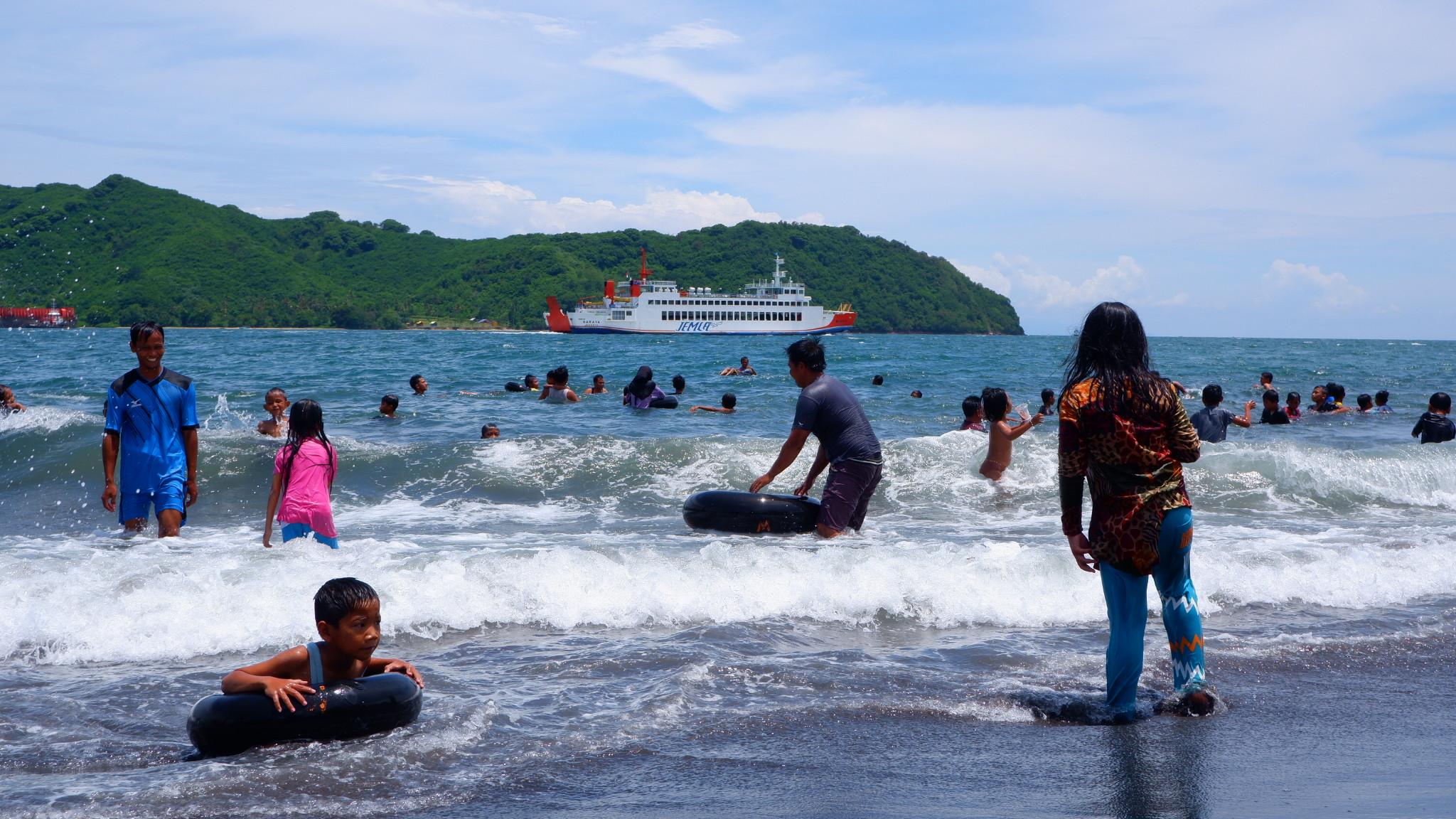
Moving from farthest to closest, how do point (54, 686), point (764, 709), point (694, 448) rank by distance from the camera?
point (694, 448)
point (54, 686)
point (764, 709)

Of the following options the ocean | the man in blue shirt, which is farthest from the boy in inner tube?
the man in blue shirt

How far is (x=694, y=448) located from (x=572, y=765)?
1011 cm

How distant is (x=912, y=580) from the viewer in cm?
686

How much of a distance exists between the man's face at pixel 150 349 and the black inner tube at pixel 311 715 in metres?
3.58

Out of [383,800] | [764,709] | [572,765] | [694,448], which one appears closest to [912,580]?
[764,709]

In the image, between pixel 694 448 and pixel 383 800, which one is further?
pixel 694 448

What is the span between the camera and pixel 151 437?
710 centimetres

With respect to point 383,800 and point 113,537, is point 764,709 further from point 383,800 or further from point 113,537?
point 113,537

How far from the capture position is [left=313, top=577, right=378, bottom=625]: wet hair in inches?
155

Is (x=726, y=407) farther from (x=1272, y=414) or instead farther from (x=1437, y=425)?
(x=1437, y=425)

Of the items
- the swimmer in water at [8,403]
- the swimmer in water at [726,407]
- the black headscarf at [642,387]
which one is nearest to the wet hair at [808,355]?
the swimmer in water at [726,407]

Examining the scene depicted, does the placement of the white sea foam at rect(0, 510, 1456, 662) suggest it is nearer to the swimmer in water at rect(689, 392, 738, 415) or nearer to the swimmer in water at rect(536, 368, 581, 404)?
the swimmer in water at rect(689, 392, 738, 415)

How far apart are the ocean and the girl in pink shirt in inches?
7.6

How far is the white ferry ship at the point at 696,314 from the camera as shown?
92.4 m
